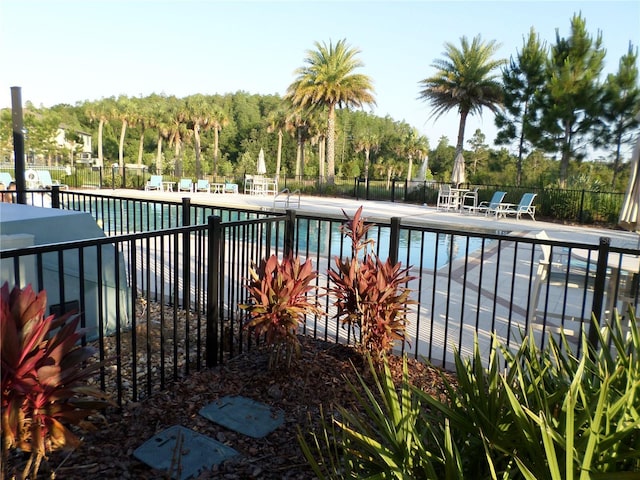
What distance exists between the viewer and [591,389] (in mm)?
1625

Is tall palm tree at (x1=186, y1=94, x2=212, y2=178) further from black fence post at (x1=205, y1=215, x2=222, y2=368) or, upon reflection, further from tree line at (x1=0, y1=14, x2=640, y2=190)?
black fence post at (x1=205, y1=215, x2=222, y2=368)

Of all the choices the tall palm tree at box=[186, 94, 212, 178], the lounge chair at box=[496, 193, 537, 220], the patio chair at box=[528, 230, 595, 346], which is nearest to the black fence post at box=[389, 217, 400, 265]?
the patio chair at box=[528, 230, 595, 346]

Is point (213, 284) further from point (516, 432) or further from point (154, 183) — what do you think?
point (154, 183)

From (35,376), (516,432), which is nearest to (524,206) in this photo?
(516,432)

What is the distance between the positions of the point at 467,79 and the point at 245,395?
22.6 meters

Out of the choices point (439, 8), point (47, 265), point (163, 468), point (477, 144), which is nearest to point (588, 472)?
point (163, 468)

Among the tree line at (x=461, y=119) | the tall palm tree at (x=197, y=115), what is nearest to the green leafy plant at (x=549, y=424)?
the tree line at (x=461, y=119)

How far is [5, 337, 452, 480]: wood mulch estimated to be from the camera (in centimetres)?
216

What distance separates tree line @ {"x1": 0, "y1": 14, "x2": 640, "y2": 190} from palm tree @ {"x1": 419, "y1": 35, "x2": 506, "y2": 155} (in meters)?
0.05

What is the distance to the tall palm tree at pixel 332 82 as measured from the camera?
88.1 feet

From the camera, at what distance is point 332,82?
2684 cm

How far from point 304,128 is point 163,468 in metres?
36.7

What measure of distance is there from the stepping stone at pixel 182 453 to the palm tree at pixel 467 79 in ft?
71.7

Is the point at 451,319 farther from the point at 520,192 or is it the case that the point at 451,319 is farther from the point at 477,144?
the point at 477,144
